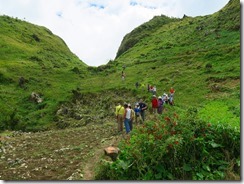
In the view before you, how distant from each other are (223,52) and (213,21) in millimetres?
27015

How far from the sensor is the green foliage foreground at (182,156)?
14.2 metres

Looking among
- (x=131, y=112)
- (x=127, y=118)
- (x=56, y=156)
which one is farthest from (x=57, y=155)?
(x=131, y=112)

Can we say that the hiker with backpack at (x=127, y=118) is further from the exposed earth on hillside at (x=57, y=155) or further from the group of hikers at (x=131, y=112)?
the exposed earth on hillside at (x=57, y=155)

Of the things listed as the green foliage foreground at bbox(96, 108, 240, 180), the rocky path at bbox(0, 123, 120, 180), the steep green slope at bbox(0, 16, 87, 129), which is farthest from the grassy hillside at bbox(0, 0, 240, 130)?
the green foliage foreground at bbox(96, 108, 240, 180)

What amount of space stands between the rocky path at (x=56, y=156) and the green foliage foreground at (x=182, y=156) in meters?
2.19

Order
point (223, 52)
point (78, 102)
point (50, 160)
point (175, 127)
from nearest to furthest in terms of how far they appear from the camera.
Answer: point (175, 127), point (50, 160), point (78, 102), point (223, 52)

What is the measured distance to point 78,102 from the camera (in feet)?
160

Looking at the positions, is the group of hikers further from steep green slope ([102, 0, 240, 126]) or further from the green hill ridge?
steep green slope ([102, 0, 240, 126])

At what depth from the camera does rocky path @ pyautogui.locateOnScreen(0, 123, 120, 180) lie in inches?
672

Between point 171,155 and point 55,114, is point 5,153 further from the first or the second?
point 55,114

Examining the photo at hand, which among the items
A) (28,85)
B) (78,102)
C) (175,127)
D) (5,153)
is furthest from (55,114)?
(175,127)

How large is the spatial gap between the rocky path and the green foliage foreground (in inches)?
86.3

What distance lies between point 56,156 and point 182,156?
28.2 feet

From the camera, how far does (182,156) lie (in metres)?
14.8
